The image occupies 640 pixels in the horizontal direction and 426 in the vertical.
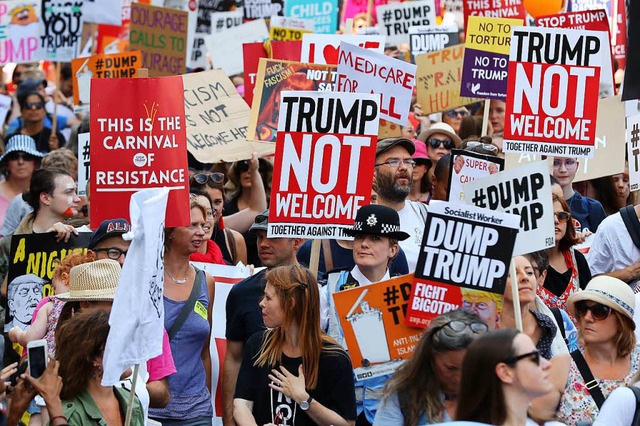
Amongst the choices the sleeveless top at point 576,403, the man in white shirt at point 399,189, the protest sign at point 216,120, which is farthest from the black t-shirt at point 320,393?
the protest sign at point 216,120

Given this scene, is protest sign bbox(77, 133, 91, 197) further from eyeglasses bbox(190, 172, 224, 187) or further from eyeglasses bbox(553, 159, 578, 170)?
eyeglasses bbox(553, 159, 578, 170)

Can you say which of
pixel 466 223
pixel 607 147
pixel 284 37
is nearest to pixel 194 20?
pixel 284 37

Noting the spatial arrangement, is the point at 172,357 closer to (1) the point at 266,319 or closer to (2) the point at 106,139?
(1) the point at 266,319

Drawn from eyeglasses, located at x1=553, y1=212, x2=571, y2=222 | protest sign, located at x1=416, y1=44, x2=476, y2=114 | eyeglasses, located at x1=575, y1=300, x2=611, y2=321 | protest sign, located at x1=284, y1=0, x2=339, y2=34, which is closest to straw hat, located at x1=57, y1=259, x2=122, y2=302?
eyeglasses, located at x1=575, y1=300, x2=611, y2=321

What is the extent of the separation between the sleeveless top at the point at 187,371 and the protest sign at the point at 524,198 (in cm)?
170

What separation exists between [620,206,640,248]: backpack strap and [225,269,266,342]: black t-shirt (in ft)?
8.16

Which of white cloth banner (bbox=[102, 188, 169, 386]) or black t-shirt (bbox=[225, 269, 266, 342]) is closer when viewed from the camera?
white cloth banner (bbox=[102, 188, 169, 386])

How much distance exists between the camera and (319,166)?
8.40 meters

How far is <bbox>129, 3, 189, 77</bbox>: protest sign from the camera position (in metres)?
15.8

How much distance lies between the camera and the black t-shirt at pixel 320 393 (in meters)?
7.04

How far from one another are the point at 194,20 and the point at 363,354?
1216cm

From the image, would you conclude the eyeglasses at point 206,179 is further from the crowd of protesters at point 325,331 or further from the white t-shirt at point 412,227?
the white t-shirt at point 412,227

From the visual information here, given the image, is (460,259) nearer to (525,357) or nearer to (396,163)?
(525,357)

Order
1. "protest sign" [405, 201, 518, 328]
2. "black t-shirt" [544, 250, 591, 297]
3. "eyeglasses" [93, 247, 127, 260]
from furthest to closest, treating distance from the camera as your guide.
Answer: "black t-shirt" [544, 250, 591, 297]
"eyeglasses" [93, 247, 127, 260]
"protest sign" [405, 201, 518, 328]
